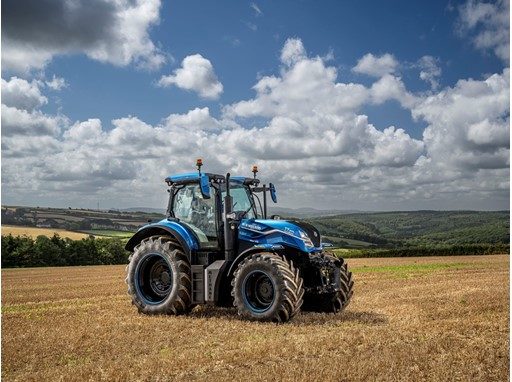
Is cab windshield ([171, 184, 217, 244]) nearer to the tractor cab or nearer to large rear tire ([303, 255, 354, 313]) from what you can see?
the tractor cab

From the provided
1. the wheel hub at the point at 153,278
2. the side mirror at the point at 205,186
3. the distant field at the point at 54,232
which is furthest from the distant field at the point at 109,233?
the side mirror at the point at 205,186

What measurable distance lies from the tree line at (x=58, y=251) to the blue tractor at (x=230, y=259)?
4512 centimetres

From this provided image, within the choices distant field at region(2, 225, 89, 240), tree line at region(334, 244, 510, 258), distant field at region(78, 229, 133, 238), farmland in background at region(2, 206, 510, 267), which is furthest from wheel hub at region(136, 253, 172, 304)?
distant field at region(78, 229, 133, 238)

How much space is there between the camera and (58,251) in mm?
55938

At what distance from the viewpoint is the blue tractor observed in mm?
10914

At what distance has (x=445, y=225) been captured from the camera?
4316 inches

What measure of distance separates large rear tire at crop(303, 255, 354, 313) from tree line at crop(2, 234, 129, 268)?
152 ft

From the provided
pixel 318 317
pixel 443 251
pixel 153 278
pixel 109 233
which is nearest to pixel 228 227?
pixel 153 278

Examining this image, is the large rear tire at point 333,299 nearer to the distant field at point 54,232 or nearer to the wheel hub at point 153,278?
the wheel hub at point 153,278

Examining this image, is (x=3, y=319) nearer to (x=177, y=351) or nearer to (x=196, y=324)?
(x=196, y=324)

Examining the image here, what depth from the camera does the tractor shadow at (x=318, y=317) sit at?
423 inches

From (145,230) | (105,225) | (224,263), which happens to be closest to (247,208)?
(224,263)

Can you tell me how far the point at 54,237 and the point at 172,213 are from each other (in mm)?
48302

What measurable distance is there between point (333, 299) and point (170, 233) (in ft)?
12.6
